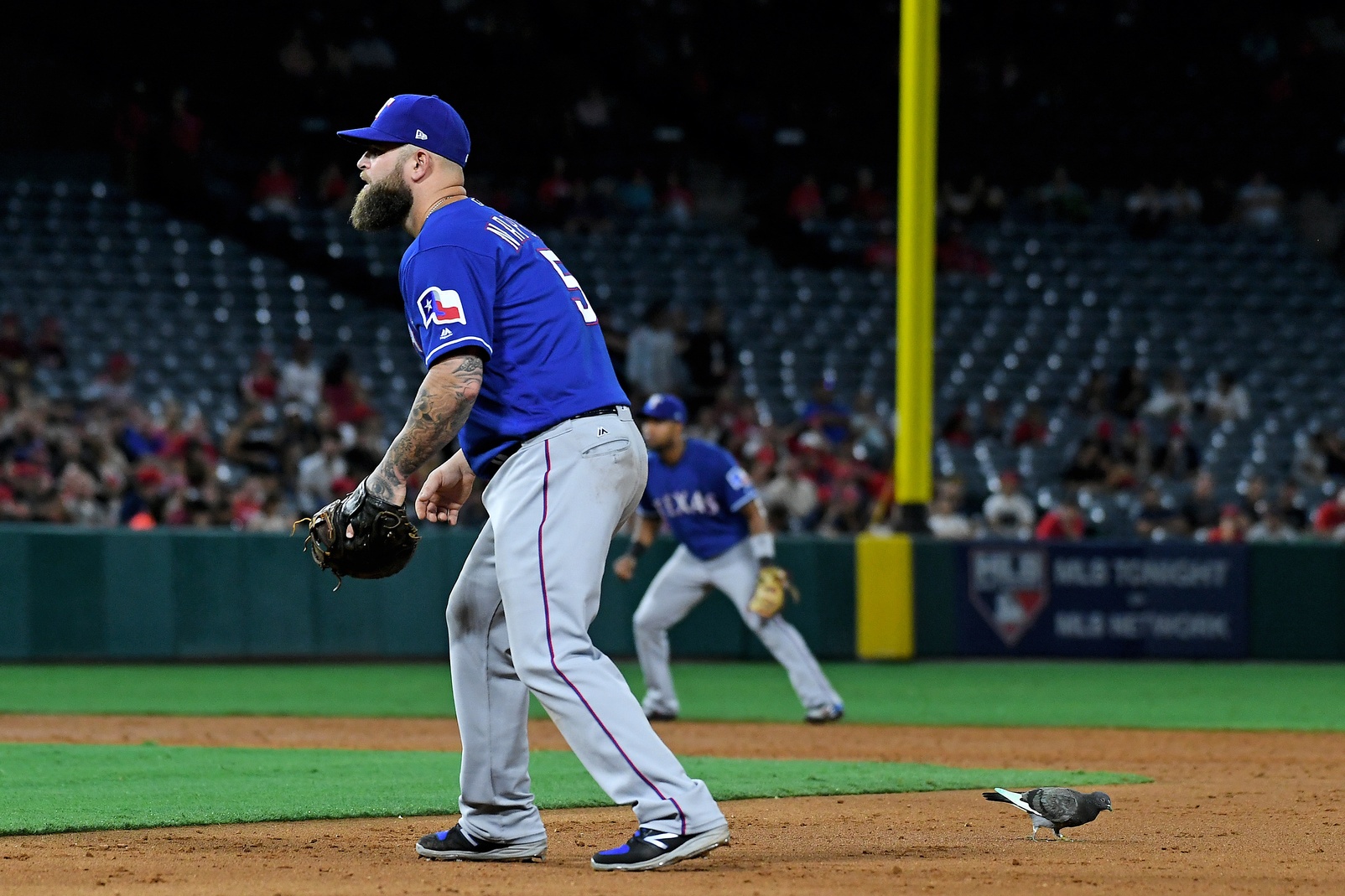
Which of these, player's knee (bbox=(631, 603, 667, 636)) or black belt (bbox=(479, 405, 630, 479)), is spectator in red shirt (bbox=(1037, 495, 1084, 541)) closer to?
player's knee (bbox=(631, 603, 667, 636))

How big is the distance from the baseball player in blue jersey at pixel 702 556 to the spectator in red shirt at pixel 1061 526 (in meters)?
5.85

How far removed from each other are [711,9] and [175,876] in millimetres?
22395

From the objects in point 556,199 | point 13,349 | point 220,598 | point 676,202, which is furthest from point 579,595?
point 676,202

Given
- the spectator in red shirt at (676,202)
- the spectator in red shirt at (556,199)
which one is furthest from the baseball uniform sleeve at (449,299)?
the spectator in red shirt at (676,202)

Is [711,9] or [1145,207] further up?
[711,9]

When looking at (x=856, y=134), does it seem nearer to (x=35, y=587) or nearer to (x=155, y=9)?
(x=155, y=9)

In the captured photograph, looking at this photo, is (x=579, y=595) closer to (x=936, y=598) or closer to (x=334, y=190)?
(x=936, y=598)

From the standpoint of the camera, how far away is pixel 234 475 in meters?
15.9

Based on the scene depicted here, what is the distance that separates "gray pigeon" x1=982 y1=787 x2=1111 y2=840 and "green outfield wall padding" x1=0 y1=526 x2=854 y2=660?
378 inches

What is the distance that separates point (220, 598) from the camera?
14672 mm

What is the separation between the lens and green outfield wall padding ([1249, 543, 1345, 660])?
51.9 ft

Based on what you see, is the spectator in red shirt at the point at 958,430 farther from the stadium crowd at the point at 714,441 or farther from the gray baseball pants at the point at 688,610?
the gray baseball pants at the point at 688,610

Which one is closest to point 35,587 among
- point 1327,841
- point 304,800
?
point 304,800

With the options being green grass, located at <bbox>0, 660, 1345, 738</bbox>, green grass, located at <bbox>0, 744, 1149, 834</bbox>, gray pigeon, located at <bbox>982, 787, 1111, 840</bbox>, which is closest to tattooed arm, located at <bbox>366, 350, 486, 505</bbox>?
green grass, located at <bbox>0, 744, 1149, 834</bbox>
